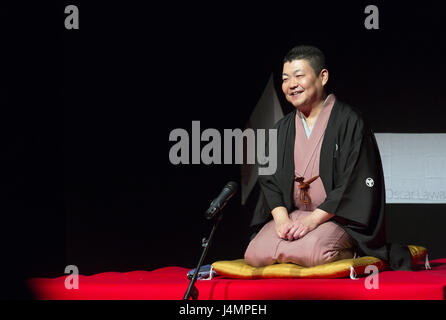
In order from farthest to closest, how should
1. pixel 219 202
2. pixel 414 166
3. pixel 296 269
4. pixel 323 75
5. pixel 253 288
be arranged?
pixel 414 166 → pixel 323 75 → pixel 296 269 → pixel 253 288 → pixel 219 202

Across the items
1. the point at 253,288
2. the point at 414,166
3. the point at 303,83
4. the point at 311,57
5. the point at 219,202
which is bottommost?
the point at 253,288

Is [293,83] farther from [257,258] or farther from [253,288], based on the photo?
[253,288]

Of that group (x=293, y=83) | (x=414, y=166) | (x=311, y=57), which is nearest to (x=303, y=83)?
(x=293, y=83)

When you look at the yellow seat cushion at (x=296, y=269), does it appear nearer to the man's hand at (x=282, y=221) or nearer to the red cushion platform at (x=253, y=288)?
the red cushion platform at (x=253, y=288)

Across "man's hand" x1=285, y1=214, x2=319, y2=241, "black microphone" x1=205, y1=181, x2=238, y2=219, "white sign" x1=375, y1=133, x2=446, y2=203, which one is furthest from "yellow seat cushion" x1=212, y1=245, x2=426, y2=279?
"white sign" x1=375, y1=133, x2=446, y2=203

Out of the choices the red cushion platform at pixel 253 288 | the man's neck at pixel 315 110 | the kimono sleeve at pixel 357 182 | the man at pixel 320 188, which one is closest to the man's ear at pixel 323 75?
the man at pixel 320 188

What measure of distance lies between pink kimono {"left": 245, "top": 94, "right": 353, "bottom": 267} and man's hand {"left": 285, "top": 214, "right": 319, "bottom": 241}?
2 cm

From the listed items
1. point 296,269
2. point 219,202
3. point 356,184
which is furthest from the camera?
point 356,184

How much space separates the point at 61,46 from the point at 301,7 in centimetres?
179

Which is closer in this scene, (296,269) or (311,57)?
(296,269)

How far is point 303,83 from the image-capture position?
3.52 metres

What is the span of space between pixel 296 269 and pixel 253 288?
0.92ft

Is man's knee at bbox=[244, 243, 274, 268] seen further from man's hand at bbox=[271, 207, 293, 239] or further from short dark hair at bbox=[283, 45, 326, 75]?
short dark hair at bbox=[283, 45, 326, 75]

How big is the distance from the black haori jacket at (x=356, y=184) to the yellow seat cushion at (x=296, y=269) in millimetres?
129
